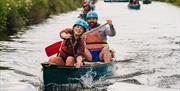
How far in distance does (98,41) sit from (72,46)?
2.44 meters

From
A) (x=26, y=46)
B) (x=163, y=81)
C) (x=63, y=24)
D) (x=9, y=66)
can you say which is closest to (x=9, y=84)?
(x=9, y=66)

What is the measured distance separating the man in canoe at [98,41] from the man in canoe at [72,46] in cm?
175

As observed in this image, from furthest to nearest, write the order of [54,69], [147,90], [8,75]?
[8,75] < [147,90] < [54,69]

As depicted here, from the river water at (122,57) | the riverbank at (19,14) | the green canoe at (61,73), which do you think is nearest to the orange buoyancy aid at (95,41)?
the river water at (122,57)

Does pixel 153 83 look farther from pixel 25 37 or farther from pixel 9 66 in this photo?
pixel 25 37

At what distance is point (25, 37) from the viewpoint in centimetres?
2284

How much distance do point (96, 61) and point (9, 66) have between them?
237 cm

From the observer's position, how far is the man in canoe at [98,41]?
1416 cm

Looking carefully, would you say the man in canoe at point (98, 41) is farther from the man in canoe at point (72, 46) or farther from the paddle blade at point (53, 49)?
the man in canoe at point (72, 46)

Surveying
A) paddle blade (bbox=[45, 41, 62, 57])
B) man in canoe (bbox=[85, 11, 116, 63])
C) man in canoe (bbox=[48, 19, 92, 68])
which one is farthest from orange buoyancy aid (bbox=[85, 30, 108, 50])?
man in canoe (bbox=[48, 19, 92, 68])

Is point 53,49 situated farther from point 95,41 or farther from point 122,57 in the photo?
point 122,57

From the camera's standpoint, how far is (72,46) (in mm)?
12305

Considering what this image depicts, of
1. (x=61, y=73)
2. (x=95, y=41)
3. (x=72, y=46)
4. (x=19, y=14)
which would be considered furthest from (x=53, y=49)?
(x=19, y=14)

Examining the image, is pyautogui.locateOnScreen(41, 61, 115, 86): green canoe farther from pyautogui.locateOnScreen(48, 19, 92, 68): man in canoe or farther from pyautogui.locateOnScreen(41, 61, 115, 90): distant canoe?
pyautogui.locateOnScreen(48, 19, 92, 68): man in canoe
